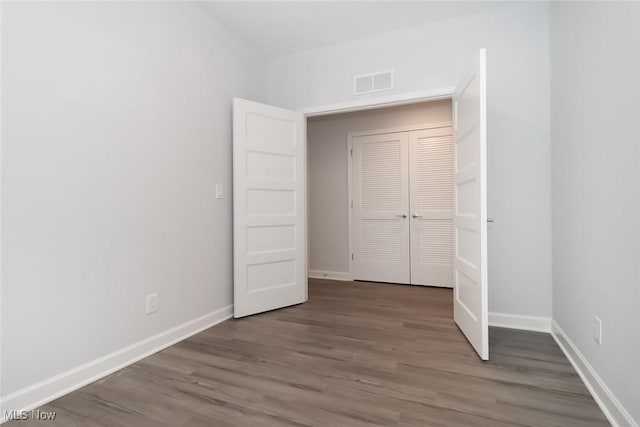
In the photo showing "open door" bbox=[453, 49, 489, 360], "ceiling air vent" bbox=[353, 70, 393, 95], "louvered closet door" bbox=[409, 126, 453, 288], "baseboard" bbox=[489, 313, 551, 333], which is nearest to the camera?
"open door" bbox=[453, 49, 489, 360]

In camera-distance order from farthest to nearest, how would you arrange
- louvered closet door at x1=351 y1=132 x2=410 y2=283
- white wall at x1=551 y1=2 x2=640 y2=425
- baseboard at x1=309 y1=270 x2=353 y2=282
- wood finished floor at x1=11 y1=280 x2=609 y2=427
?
baseboard at x1=309 y1=270 x2=353 y2=282, louvered closet door at x1=351 y1=132 x2=410 y2=283, wood finished floor at x1=11 y1=280 x2=609 y2=427, white wall at x1=551 y1=2 x2=640 y2=425

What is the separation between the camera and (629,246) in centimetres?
137

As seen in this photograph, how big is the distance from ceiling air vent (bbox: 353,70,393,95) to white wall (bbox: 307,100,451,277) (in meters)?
1.35

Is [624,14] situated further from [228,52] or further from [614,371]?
[228,52]

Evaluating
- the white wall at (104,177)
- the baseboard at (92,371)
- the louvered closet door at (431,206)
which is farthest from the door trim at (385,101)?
the baseboard at (92,371)

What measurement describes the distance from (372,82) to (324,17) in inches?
27.8

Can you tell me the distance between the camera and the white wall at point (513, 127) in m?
2.57

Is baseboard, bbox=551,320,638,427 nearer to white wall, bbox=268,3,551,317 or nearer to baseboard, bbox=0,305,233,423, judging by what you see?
white wall, bbox=268,3,551,317

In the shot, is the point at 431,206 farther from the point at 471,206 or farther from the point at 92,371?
the point at 92,371

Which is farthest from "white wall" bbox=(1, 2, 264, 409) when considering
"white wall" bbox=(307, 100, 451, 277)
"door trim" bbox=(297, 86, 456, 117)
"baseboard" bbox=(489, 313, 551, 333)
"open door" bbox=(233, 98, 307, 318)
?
"baseboard" bbox=(489, 313, 551, 333)

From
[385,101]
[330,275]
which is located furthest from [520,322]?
[330,275]

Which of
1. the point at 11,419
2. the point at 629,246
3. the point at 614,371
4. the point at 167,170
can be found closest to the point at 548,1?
the point at 629,246

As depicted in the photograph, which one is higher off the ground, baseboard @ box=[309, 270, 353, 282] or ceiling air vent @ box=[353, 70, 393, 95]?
ceiling air vent @ box=[353, 70, 393, 95]

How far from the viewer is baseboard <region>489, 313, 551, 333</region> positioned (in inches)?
101
